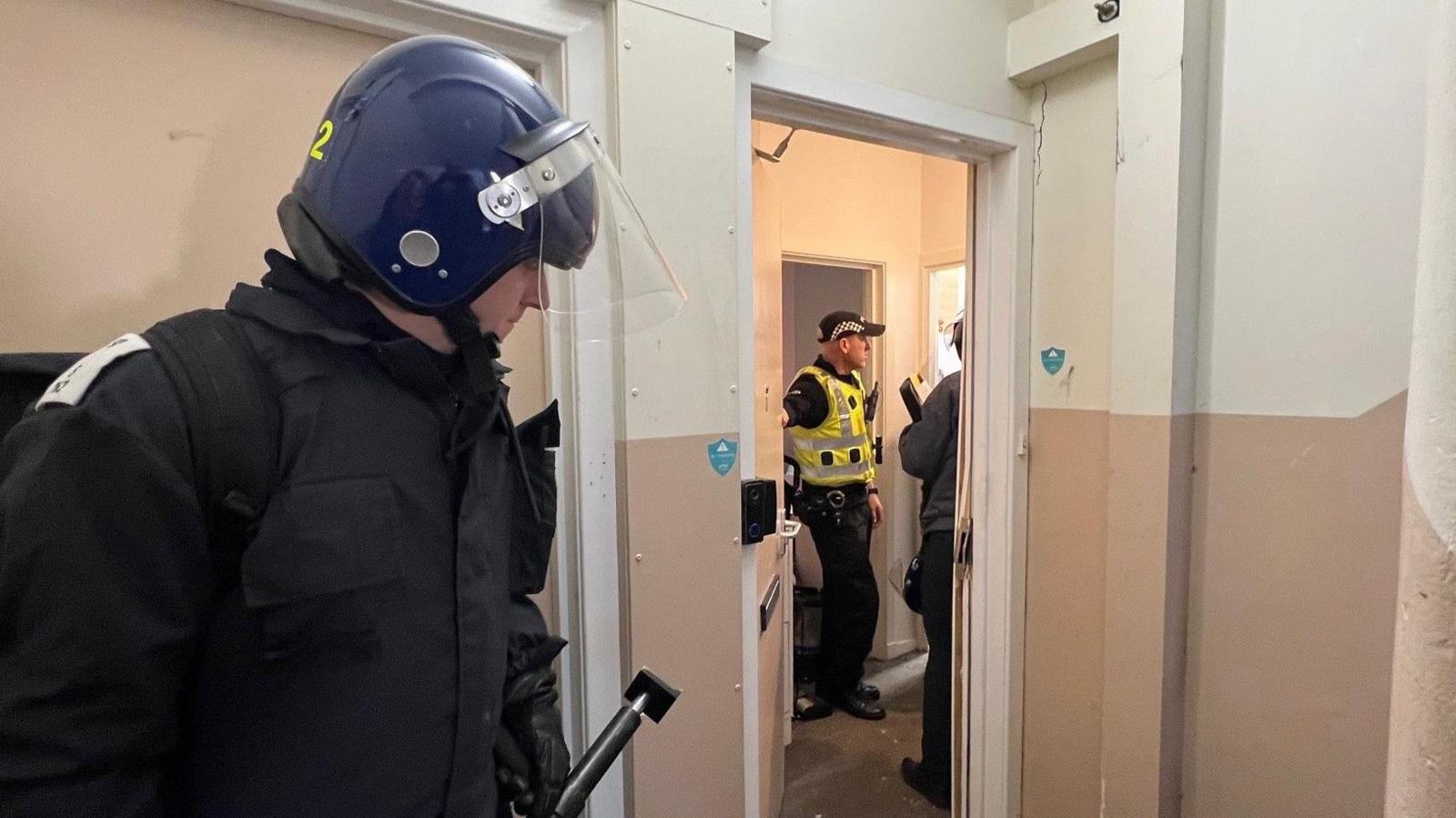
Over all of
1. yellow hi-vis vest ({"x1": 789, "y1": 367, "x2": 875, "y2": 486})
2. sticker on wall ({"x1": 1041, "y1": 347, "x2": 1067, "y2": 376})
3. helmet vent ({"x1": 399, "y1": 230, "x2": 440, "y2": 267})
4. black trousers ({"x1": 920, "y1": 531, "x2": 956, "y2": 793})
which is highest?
helmet vent ({"x1": 399, "y1": 230, "x2": 440, "y2": 267})

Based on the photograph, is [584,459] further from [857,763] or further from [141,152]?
[857,763]

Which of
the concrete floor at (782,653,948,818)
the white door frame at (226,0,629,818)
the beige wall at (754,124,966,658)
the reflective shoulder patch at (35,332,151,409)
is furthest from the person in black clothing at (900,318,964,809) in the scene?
the reflective shoulder patch at (35,332,151,409)

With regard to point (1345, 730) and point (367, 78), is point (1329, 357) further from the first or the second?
point (367, 78)

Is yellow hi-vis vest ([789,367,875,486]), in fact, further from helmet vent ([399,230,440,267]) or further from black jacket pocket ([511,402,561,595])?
helmet vent ([399,230,440,267])

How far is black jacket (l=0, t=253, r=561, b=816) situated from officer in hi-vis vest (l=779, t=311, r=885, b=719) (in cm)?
219

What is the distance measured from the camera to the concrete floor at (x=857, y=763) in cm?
229

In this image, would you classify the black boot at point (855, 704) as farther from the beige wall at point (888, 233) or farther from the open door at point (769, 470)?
the open door at point (769, 470)

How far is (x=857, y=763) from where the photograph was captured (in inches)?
100

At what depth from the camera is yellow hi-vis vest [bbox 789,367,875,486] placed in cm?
286

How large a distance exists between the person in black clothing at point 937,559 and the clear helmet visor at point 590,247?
158 centimetres

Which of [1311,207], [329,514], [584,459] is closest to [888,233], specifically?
[1311,207]

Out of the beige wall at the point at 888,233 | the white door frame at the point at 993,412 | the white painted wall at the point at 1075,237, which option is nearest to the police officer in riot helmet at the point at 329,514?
the white door frame at the point at 993,412

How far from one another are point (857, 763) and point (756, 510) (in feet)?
5.42

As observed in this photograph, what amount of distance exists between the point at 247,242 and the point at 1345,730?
209 centimetres
